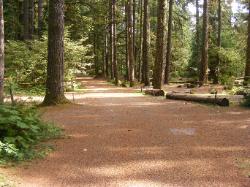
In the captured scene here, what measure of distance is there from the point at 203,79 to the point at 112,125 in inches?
702

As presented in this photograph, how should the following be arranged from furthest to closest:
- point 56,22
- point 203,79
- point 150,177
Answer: point 203,79 → point 56,22 → point 150,177

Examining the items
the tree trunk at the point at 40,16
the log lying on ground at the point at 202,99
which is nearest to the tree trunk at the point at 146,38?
the tree trunk at the point at 40,16

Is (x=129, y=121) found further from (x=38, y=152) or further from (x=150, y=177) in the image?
(x=150, y=177)

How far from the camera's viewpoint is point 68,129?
31.0ft

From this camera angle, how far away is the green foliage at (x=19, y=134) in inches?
268

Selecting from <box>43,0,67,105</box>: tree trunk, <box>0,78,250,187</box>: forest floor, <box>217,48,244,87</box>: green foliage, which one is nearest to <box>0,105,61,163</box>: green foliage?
<box>0,78,250,187</box>: forest floor

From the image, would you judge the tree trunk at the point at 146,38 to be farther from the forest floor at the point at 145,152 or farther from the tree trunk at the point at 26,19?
the forest floor at the point at 145,152

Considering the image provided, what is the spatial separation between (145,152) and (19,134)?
2337mm

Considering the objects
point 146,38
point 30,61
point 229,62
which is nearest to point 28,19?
point 30,61

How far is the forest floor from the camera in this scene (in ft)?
19.4

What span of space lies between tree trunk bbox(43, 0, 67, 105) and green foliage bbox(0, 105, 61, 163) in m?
4.69

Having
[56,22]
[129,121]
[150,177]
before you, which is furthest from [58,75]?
[150,177]

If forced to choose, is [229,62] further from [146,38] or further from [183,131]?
[183,131]

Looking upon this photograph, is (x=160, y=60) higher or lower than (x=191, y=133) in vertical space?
higher
